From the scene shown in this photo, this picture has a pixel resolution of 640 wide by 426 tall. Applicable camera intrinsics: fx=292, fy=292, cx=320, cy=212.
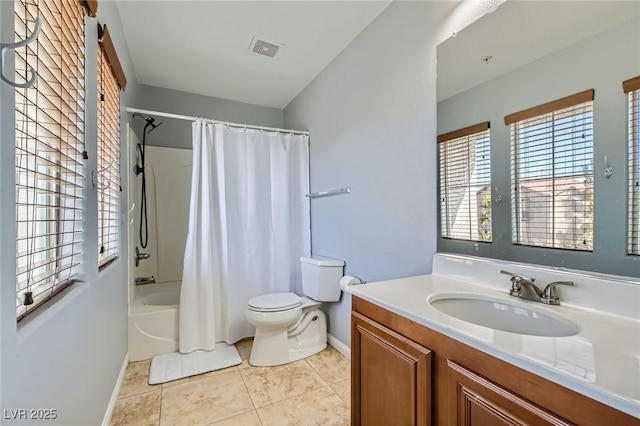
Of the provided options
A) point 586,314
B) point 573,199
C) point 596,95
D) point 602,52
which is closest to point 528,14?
point 602,52

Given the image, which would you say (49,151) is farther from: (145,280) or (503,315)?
(145,280)

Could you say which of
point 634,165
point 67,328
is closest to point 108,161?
point 67,328

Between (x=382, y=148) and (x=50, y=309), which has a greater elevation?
(x=382, y=148)

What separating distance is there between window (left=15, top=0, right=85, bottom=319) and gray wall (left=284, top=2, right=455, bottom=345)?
155 cm

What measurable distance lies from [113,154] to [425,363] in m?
1.98

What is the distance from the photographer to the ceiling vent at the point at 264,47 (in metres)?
2.20

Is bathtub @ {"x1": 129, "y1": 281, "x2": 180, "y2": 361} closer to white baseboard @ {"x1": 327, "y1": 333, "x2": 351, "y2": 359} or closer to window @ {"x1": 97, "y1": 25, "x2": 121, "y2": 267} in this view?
window @ {"x1": 97, "y1": 25, "x2": 121, "y2": 267}

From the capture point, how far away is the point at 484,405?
2.48ft

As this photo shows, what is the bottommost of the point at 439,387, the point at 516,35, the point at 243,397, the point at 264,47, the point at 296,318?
the point at 243,397

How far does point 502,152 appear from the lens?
1276 millimetres

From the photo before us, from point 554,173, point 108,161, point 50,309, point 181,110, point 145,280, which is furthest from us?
point 181,110


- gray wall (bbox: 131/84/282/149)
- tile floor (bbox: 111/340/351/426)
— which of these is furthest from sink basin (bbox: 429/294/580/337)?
gray wall (bbox: 131/84/282/149)

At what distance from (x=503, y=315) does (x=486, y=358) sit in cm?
42

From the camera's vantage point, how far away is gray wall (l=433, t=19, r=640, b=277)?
908 mm
